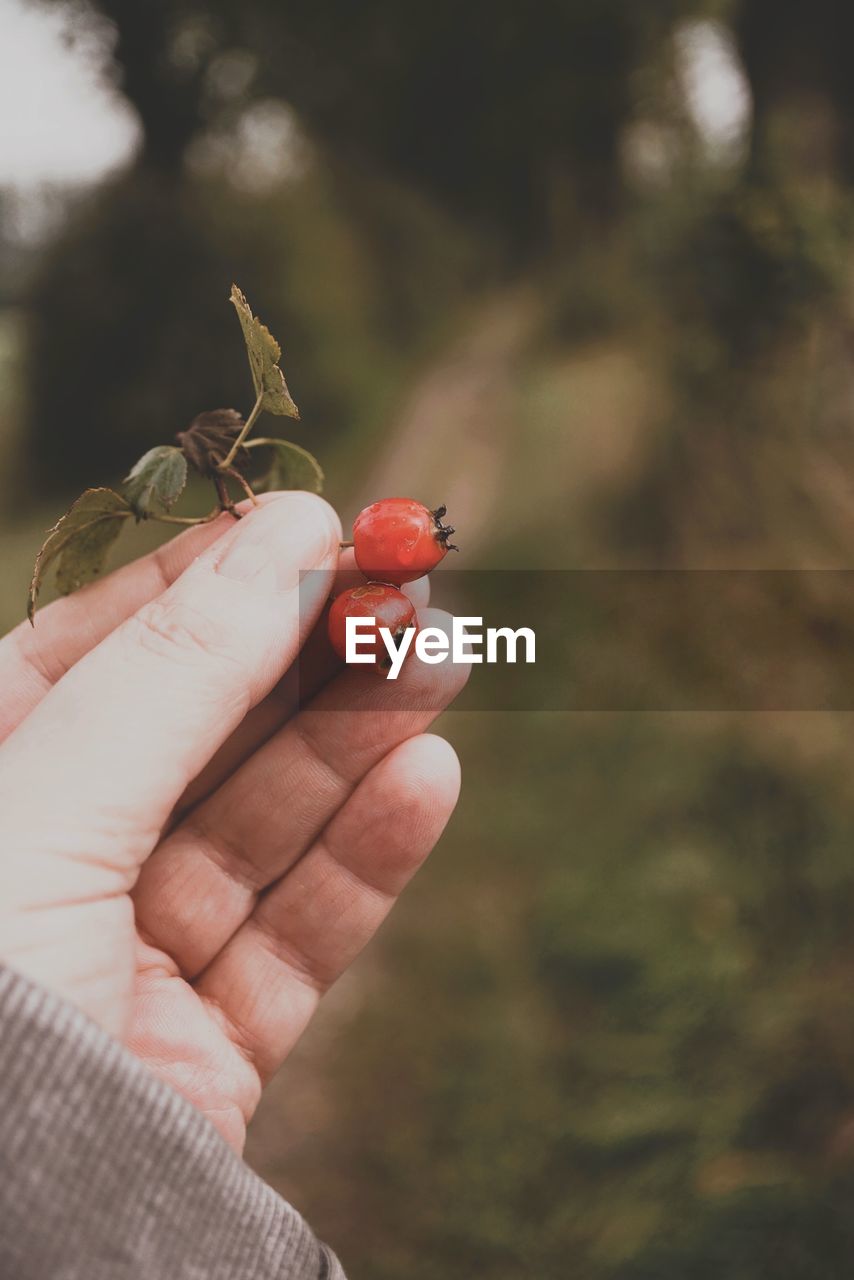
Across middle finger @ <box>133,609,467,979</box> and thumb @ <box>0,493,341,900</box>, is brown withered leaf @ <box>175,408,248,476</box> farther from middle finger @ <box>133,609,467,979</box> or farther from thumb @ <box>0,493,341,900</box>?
middle finger @ <box>133,609,467,979</box>

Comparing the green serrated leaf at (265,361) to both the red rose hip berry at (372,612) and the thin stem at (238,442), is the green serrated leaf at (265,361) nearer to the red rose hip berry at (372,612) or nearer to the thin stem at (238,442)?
the thin stem at (238,442)

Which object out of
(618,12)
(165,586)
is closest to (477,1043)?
(165,586)

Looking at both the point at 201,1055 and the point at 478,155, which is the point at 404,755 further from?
the point at 478,155

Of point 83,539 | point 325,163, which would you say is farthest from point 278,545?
point 325,163

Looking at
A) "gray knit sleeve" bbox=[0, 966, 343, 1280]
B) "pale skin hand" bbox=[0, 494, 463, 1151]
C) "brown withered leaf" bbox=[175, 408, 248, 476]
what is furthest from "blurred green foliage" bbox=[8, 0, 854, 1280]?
"brown withered leaf" bbox=[175, 408, 248, 476]

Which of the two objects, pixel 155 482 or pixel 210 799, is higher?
pixel 155 482

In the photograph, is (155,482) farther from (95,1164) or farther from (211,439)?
(95,1164)

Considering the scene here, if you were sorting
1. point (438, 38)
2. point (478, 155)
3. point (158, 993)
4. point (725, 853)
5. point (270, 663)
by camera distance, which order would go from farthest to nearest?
1. point (478, 155)
2. point (438, 38)
3. point (725, 853)
4. point (158, 993)
5. point (270, 663)
